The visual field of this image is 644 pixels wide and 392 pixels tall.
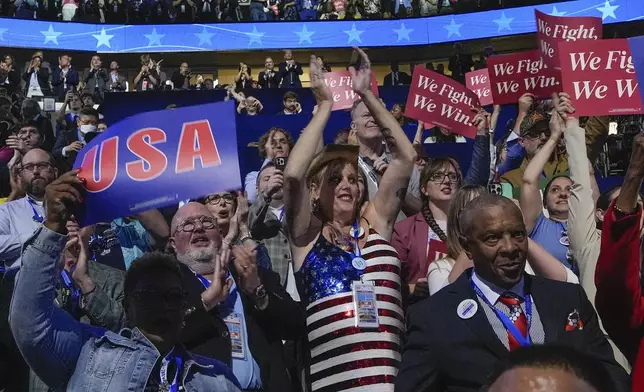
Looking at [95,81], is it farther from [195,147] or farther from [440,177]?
[195,147]

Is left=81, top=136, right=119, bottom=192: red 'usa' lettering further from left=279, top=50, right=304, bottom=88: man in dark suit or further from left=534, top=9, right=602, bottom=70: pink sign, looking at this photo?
left=279, top=50, right=304, bottom=88: man in dark suit

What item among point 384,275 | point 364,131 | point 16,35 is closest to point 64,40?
point 16,35

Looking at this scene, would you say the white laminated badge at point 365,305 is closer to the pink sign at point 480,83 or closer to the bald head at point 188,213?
the bald head at point 188,213

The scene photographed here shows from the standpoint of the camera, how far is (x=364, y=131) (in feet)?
19.3

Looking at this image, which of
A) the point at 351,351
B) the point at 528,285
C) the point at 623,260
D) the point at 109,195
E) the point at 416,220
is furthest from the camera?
the point at 416,220

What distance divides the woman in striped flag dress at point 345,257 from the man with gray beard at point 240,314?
0.17 m

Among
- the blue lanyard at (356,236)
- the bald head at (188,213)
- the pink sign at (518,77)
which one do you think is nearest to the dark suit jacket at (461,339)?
the blue lanyard at (356,236)

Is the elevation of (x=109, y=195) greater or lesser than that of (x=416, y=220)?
greater

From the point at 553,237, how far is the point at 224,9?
24.0 meters

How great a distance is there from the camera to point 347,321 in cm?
397

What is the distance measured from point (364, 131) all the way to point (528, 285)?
269 centimetres

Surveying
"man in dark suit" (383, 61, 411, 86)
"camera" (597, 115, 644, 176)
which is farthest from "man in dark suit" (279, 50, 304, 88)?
"camera" (597, 115, 644, 176)

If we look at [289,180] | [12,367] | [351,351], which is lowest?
[12,367]

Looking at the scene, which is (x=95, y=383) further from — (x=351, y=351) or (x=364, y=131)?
(x=364, y=131)
